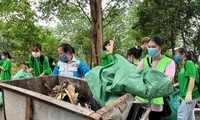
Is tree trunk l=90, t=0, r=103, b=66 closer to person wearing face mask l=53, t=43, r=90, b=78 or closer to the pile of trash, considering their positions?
person wearing face mask l=53, t=43, r=90, b=78

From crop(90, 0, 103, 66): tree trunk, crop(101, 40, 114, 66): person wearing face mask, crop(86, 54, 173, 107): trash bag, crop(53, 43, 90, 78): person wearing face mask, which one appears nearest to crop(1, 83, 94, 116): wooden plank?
crop(86, 54, 173, 107): trash bag

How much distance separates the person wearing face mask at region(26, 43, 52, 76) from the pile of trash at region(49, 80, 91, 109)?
1.71 metres

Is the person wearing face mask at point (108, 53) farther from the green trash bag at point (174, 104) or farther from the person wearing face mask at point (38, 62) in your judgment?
the green trash bag at point (174, 104)

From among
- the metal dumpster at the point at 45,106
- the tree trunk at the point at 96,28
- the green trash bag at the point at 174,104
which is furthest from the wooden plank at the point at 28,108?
the tree trunk at the point at 96,28

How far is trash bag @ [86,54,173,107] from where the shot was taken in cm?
190

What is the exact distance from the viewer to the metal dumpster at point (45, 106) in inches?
63.6

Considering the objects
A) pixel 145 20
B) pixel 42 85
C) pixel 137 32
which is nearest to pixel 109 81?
pixel 42 85

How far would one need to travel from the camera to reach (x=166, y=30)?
9117mm

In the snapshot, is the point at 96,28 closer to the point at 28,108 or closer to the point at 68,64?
the point at 68,64

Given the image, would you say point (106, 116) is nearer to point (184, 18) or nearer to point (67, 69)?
point (67, 69)

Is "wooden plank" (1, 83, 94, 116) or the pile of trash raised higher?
"wooden plank" (1, 83, 94, 116)

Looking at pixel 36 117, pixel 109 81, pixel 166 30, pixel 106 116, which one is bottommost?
pixel 36 117

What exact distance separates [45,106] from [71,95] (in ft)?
1.79

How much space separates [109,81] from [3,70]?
5237 millimetres
